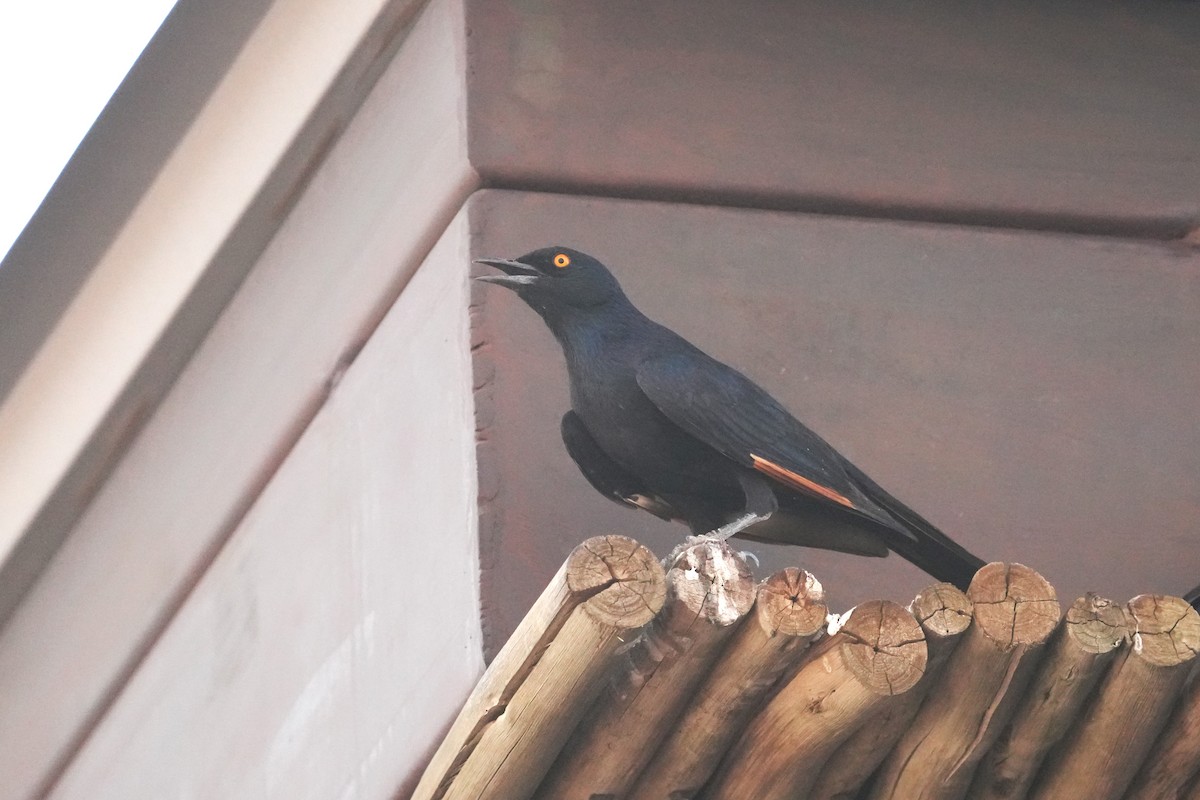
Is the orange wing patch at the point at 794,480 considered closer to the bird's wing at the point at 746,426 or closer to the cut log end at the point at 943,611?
the bird's wing at the point at 746,426

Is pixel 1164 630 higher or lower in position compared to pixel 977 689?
higher

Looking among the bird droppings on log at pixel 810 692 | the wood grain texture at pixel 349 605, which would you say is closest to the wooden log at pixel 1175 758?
the bird droppings on log at pixel 810 692

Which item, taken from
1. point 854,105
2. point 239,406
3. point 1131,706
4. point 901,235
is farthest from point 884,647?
point 239,406

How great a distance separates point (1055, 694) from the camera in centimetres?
368

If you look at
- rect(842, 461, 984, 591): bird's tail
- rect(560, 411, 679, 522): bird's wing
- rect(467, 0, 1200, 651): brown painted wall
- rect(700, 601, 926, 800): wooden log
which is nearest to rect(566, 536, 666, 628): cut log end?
rect(700, 601, 926, 800): wooden log

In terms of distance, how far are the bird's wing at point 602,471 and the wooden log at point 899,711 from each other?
1.01 m

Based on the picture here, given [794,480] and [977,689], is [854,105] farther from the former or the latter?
[977,689]

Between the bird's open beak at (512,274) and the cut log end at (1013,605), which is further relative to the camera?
the bird's open beak at (512,274)

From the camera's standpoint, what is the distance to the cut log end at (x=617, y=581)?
11.6ft

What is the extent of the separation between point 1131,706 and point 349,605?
2.37m

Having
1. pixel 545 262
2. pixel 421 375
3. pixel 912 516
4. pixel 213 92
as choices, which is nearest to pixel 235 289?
pixel 213 92

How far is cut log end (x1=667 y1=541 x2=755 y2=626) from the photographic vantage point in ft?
11.8

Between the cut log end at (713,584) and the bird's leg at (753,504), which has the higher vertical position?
the bird's leg at (753,504)

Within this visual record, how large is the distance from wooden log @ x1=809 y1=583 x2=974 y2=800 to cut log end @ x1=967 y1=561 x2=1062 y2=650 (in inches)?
1.2
